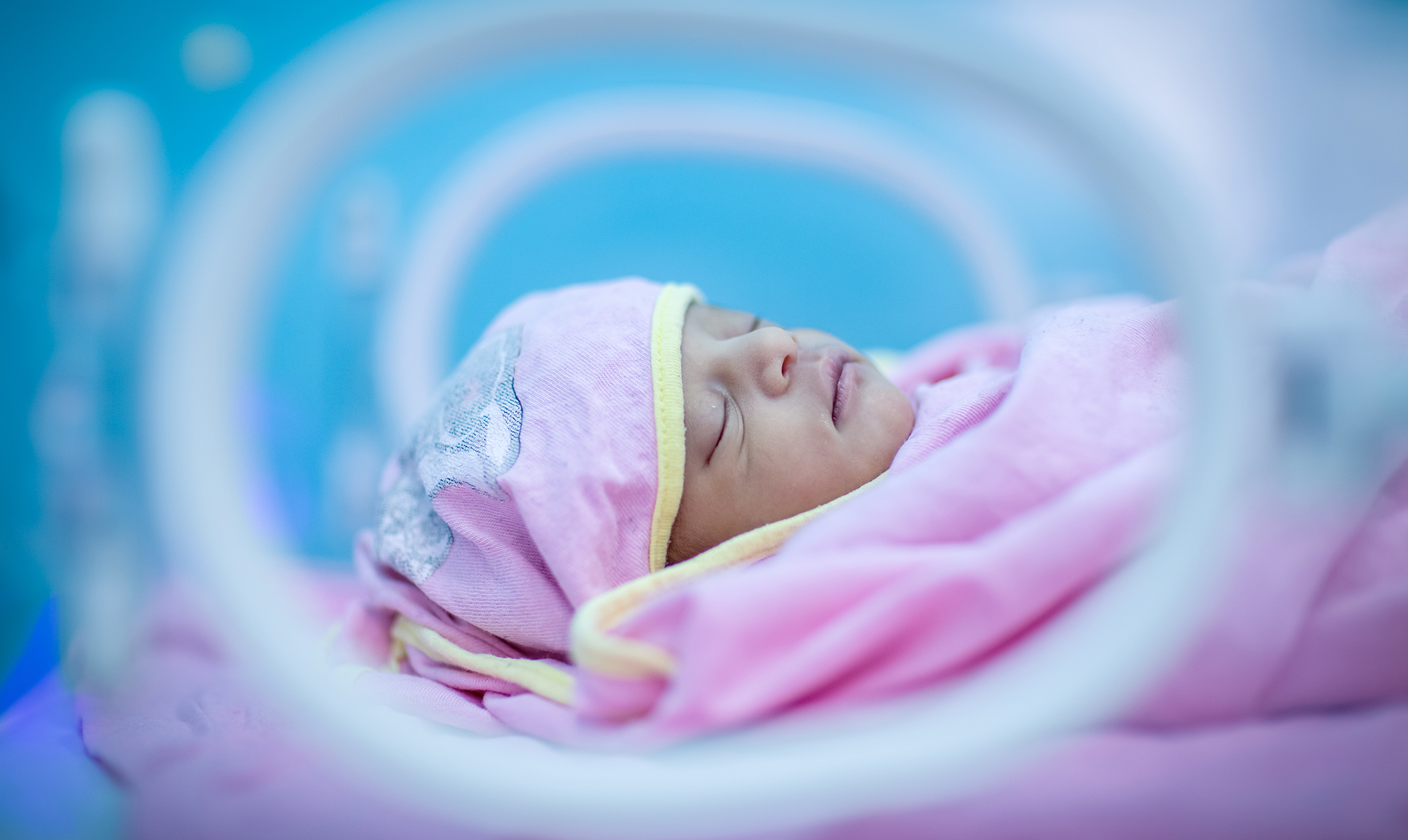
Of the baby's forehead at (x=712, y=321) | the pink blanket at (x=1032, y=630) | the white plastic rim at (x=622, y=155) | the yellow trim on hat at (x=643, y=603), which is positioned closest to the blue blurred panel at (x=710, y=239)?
the white plastic rim at (x=622, y=155)

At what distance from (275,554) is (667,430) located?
329 millimetres

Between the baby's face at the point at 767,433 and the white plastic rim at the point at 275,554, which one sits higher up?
the baby's face at the point at 767,433

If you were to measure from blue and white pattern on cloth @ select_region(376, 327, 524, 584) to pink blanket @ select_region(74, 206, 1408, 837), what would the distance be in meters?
0.18

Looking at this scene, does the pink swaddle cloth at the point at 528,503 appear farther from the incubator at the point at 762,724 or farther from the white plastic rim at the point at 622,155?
the white plastic rim at the point at 622,155

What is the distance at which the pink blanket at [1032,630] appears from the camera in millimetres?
417

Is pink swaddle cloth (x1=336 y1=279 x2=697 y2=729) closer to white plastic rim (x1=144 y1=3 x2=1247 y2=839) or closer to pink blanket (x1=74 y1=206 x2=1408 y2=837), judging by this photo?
pink blanket (x1=74 y1=206 x2=1408 y2=837)

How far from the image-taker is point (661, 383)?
0.66 meters

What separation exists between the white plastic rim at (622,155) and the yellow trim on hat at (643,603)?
1.96ft

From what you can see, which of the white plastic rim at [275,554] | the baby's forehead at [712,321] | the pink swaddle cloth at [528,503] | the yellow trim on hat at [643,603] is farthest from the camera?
the baby's forehead at [712,321]

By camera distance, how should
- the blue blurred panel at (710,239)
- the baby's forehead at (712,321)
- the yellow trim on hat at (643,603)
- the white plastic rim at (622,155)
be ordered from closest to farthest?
the yellow trim on hat at (643,603) < the baby's forehead at (712,321) < the white plastic rim at (622,155) < the blue blurred panel at (710,239)

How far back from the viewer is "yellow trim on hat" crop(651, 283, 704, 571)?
638mm

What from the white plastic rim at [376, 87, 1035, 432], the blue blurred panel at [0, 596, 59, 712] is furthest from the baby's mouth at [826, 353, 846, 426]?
the blue blurred panel at [0, 596, 59, 712]

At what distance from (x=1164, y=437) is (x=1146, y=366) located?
0.09m

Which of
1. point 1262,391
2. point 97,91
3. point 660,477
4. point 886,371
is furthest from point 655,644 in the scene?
point 97,91
